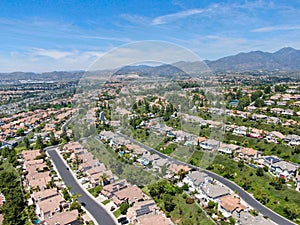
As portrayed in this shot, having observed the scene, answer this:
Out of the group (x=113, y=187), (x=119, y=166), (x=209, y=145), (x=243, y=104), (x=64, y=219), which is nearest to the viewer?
(x=64, y=219)

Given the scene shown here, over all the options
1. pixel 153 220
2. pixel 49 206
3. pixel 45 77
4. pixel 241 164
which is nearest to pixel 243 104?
pixel 241 164

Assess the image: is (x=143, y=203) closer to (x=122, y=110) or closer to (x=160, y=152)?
(x=160, y=152)

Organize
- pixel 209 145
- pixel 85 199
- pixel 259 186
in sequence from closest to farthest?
pixel 85 199 < pixel 259 186 < pixel 209 145

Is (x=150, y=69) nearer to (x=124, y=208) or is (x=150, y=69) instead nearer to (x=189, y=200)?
(x=189, y=200)

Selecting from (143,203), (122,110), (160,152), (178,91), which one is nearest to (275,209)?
(143,203)

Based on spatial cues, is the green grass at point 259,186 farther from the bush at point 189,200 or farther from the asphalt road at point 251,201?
the bush at point 189,200

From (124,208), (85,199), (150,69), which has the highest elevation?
(150,69)
